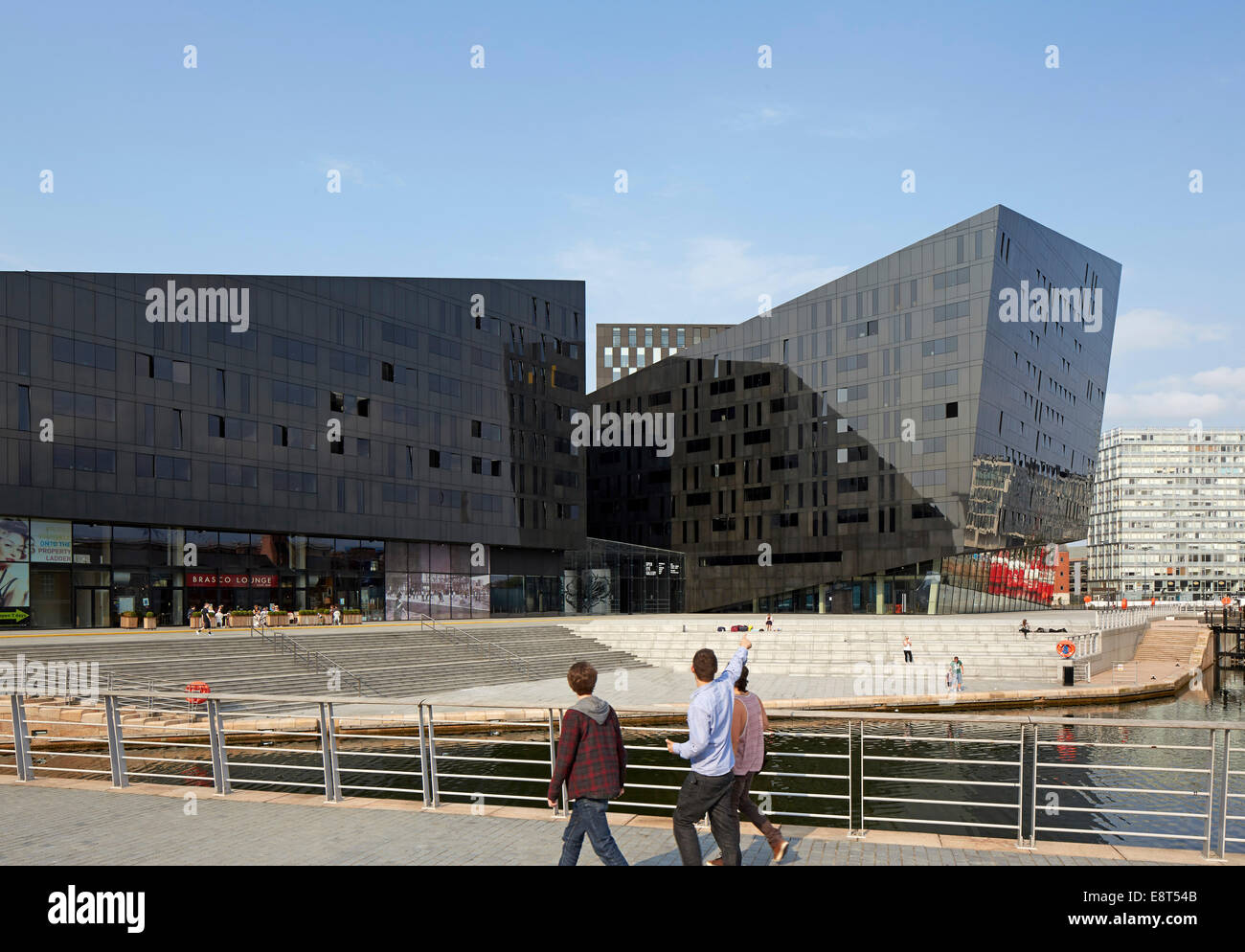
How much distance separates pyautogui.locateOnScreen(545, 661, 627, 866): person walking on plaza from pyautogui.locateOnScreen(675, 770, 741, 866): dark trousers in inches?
20.3

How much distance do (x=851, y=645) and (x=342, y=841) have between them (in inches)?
1520

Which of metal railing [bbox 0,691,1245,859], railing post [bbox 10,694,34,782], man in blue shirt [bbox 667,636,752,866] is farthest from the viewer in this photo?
metal railing [bbox 0,691,1245,859]

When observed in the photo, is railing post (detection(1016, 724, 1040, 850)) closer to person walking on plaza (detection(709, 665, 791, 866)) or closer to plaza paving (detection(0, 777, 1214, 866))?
plaza paving (detection(0, 777, 1214, 866))

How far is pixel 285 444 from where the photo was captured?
55562 mm

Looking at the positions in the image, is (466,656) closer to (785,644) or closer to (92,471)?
(785,644)

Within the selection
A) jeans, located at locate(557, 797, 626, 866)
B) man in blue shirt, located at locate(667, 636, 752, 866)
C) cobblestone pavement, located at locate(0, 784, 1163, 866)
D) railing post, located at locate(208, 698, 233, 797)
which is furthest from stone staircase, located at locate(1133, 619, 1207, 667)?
jeans, located at locate(557, 797, 626, 866)

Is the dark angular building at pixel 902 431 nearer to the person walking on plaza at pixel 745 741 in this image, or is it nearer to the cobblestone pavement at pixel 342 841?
the cobblestone pavement at pixel 342 841

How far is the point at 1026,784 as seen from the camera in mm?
10133

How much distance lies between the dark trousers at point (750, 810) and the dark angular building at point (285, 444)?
45.3 m

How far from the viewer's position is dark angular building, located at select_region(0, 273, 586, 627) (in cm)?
4609
